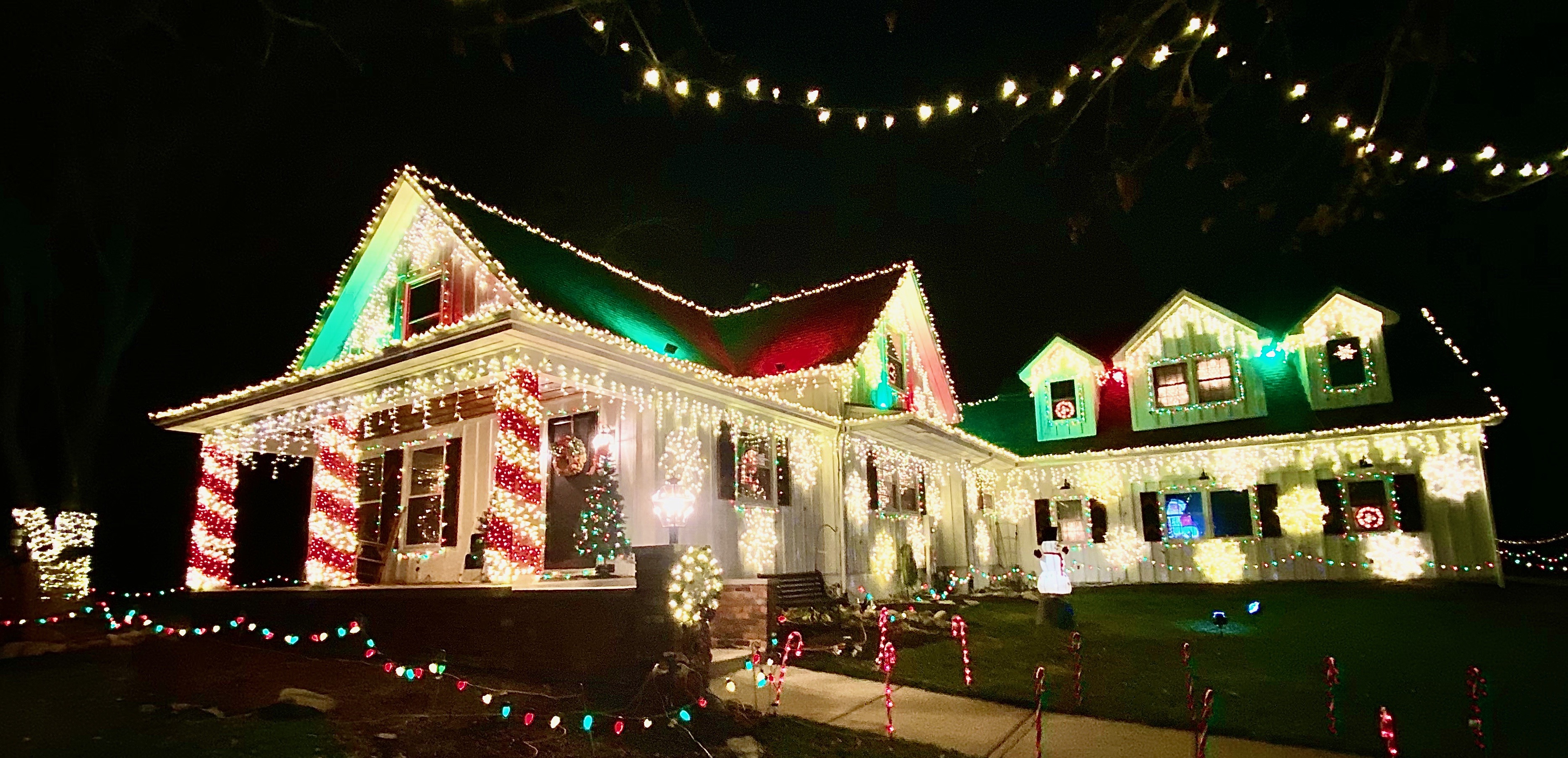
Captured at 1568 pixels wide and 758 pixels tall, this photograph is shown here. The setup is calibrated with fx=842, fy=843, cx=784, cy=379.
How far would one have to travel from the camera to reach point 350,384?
1125 centimetres

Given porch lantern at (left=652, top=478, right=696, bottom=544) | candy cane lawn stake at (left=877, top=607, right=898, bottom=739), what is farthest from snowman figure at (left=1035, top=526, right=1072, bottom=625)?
porch lantern at (left=652, top=478, right=696, bottom=544)

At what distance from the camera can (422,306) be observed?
13516 millimetres

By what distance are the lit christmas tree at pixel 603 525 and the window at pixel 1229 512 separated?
13512 mm

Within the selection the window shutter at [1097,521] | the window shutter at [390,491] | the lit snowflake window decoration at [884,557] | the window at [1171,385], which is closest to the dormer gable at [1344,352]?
the window at [1171,385]

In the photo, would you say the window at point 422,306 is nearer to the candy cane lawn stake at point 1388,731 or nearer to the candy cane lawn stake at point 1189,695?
the candy cane lawn stake at point 1189,695

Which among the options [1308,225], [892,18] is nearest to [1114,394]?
[1308,225]

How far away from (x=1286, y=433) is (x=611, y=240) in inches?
695

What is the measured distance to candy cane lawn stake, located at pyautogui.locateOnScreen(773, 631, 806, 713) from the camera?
6.96 m

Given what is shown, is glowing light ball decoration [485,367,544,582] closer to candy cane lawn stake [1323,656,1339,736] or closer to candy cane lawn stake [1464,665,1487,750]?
candy cane lawn stake [1323,656,1339,736]

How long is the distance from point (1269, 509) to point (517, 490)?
51.2ft

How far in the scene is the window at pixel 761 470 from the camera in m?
13.2

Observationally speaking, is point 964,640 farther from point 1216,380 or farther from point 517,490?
point 1216,380

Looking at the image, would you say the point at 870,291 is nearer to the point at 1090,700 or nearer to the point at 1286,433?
the point at 1286,433

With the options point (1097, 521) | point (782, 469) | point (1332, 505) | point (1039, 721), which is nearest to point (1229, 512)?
point (1332, 505)
